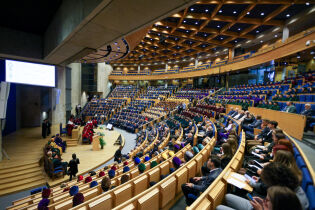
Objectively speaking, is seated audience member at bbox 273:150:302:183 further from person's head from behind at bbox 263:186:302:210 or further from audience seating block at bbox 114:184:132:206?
audience seating block at bbox 114:184:132:206

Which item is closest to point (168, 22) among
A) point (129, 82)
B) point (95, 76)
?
point (95, 76)

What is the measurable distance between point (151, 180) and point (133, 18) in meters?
2.11

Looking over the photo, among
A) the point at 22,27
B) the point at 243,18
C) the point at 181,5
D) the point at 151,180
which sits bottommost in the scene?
the point at 151,180

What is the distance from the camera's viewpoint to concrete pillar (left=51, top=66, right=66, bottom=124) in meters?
5.84

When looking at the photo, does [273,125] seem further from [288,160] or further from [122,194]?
[122,194]

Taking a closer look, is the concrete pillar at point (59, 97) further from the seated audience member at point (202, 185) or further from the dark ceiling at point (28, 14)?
the seated audience member at point (202, 185)

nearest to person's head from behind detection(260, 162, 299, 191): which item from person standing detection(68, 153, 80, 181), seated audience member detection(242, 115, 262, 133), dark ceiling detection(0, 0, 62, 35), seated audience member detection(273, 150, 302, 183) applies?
seated audience member detection(273, 150, 302, 183)

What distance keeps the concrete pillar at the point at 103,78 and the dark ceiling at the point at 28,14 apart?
1115 cm

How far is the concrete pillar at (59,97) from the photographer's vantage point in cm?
584

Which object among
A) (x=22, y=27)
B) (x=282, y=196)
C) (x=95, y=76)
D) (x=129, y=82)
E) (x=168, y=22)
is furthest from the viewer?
(x=129, y=82)

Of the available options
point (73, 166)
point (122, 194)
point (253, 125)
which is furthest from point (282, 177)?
point (73, 166)

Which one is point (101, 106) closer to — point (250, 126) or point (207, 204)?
point (250, 126)

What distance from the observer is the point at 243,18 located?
7770 mm

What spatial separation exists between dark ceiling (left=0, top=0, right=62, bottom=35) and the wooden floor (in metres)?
3.34
